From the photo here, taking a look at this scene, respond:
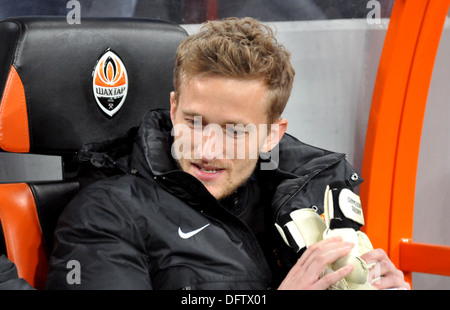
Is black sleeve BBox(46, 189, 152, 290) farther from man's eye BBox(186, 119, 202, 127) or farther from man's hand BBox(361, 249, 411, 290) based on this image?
man's hand BBox(361, 249, 411, 290)

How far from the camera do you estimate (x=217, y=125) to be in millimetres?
1142

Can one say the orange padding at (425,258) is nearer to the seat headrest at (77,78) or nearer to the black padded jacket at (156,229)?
the black padded jacket at (156,229)

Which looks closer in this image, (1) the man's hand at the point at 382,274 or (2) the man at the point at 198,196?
(2) the man at the point at 198,196

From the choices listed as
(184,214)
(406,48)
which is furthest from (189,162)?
(406,48)

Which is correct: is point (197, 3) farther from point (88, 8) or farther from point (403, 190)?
point (403, 190)

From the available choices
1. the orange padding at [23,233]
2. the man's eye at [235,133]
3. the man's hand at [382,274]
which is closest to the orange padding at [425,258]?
the man's hand at [382,274]

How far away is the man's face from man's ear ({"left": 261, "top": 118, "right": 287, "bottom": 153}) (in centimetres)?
5

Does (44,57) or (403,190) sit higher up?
(44,57)

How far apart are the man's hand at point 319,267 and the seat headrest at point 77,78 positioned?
50cm

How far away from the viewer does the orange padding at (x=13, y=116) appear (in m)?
1.17

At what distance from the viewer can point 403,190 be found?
1.75 metres

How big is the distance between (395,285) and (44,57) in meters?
0.83

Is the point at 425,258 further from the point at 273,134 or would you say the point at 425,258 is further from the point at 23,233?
the point at 23,233

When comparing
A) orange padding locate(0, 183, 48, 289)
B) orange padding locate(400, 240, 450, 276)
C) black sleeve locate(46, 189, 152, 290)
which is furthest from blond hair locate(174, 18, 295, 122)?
orange padding locate(400, 240, 450, 276)
